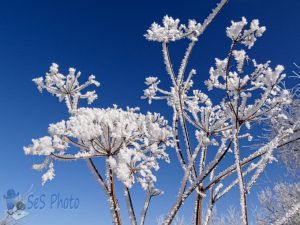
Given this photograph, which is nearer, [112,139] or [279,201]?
[112,139]

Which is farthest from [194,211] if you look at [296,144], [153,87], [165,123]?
[296,144]

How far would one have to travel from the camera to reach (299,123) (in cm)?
290

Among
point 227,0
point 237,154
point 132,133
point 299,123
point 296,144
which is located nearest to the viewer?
point 237,154

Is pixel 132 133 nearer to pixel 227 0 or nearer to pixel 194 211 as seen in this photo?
pixel 194 211

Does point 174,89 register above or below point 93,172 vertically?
above

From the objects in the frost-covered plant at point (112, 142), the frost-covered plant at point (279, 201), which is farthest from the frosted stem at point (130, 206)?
the frost-covered plant at point (279, 201)

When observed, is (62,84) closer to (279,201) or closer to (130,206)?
(130,206)

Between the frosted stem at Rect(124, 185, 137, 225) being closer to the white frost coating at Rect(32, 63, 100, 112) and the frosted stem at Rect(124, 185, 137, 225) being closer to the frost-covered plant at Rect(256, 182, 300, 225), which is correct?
the white frost coating at Rect(32, 63, 100, 112)

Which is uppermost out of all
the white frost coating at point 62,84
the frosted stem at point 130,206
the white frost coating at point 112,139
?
the white frost coating at point 62,84

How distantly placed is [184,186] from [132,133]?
0.55 metres

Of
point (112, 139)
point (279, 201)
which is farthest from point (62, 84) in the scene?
point (279, 201)

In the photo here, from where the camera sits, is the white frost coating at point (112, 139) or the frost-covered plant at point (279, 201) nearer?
the white frost coating at point (112, 139)

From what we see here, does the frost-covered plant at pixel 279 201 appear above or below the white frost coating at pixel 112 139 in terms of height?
above

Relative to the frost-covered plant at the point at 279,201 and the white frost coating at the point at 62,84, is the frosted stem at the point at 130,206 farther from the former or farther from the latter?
the frost-covered plant at the point at 279,201
